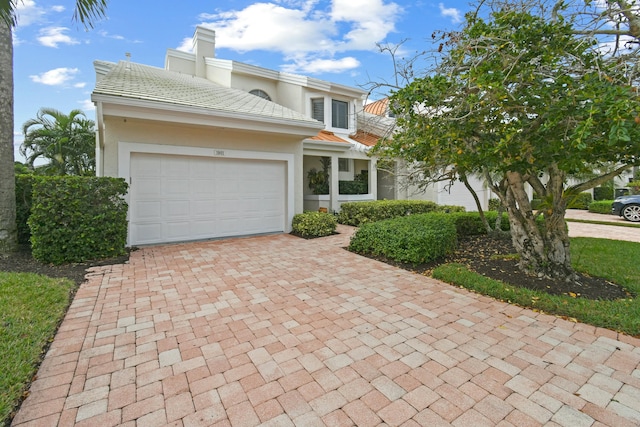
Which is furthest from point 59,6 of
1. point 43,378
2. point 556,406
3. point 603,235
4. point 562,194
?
point 603,235

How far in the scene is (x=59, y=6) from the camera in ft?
16.4

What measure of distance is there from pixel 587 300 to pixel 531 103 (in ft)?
9.23

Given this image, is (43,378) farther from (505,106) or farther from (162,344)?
(505,106)

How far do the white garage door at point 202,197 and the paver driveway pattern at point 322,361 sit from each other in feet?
10.9

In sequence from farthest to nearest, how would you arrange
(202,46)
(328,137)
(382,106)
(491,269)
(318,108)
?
(318,108) < (202,46) < (328,137) < (382,106) < (491,269)

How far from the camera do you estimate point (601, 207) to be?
60.2 feet

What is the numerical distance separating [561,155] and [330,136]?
11408mm

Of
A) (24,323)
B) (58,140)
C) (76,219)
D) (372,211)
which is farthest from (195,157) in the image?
(58,140)

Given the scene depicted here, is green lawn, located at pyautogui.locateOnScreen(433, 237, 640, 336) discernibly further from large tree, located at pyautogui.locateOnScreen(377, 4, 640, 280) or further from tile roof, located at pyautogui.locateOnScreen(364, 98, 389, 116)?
tile roof, located at pyautogui.locateOnScreen(364, 98, 389, 116)

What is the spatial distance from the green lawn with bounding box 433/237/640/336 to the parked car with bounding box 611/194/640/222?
10894mm

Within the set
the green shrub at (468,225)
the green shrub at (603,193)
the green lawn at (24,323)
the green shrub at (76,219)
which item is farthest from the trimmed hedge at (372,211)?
the green shrub at (603,193)

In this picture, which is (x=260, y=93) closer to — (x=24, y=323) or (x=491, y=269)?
(x=491, y=269)

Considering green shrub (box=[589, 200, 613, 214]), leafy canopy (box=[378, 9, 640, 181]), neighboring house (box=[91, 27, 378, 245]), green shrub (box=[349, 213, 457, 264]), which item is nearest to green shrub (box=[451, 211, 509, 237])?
green shrub (box=[349, 213, 457, 264])

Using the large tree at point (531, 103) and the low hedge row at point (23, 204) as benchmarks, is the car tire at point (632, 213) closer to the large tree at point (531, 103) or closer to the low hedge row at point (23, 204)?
the large tree at point (531, 103)
